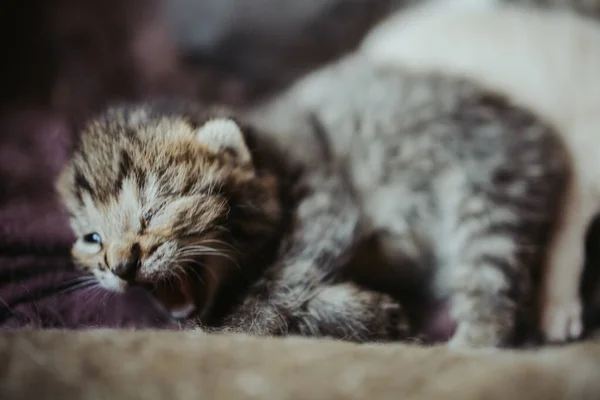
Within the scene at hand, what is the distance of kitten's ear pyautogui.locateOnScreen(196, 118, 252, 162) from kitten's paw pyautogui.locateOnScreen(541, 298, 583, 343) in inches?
26.9

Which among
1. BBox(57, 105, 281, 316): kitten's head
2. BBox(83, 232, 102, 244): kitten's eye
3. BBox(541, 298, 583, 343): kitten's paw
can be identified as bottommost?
BBox(541, 298, 583, 343): kitten's paw

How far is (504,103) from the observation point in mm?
1305

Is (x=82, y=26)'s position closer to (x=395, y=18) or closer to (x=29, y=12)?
(x=29, y=12)

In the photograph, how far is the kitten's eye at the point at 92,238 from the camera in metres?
1.06

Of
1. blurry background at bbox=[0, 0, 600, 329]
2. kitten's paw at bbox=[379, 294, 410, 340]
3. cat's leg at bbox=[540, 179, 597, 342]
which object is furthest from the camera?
blurry background at bbox=[0, 0, 600, 329]

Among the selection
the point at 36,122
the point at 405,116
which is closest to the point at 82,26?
the point at 36,122

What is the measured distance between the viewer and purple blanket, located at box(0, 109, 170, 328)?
106 centimetres

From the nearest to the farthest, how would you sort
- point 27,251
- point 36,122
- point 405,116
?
point 27,251 < point 405,116 < point 36,122

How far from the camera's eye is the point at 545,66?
55.3 inches

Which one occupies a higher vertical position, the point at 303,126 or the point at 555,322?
the point at 303,126

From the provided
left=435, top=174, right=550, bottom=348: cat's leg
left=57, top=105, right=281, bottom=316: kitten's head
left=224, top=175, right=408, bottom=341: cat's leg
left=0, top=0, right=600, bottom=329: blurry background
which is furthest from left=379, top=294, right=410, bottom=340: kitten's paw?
left=0, top=0, right=600, bottom=329: blurry background

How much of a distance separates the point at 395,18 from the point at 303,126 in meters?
0.61

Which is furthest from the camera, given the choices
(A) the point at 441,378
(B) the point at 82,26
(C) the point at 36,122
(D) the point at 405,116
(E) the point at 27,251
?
(B) the point at 82,26

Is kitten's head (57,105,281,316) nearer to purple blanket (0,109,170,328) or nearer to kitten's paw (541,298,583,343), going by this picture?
purple blanket (0,109,170,328)
